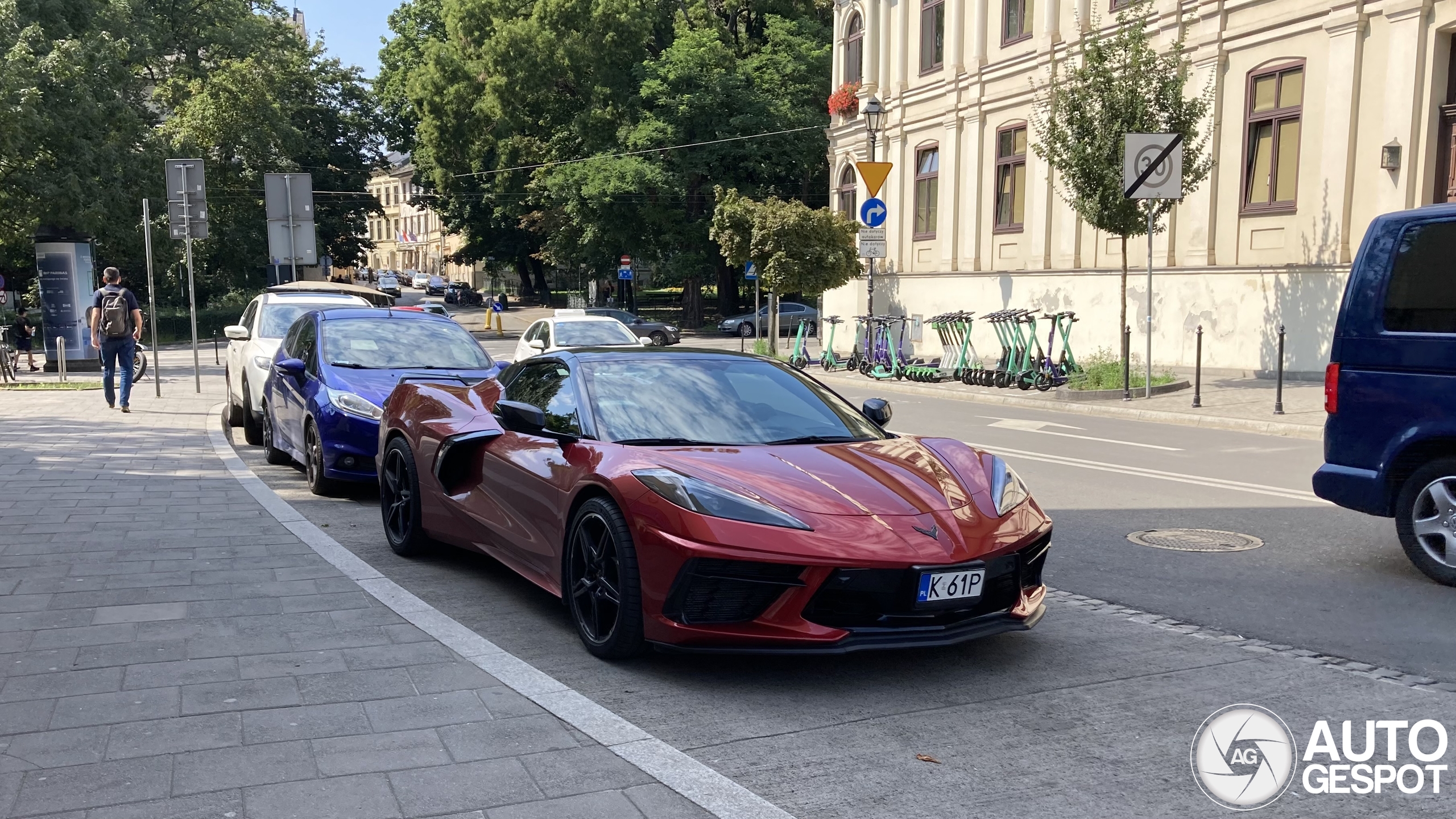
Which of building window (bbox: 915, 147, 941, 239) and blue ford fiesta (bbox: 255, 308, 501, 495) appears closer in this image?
blue ford fiesta (bbox: 255, 308, 501, 495)

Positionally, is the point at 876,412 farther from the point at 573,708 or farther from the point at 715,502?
the point at 573,708

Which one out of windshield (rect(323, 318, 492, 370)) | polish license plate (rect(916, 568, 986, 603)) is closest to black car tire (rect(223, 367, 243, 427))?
windshield (rect(323, 318, 492, 370))

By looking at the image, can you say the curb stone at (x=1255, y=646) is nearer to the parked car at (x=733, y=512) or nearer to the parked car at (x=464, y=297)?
the parked car at (x=733, y=512)

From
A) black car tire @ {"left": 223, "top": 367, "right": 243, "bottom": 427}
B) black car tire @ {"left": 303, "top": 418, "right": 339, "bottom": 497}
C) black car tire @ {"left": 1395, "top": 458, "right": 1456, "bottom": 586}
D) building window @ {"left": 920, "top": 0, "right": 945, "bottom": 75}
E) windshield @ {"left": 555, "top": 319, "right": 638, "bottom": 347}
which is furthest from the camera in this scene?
building window @ {"left": 920, "top": 0, "right": 945, "bottom": 75}

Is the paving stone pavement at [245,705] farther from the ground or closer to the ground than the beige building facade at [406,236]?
closer to the ground

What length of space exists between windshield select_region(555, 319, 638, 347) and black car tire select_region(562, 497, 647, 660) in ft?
46.2

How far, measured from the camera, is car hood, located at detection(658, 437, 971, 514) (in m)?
4.80

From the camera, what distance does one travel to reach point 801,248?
27.6 m

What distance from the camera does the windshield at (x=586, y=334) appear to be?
19484 millimetres

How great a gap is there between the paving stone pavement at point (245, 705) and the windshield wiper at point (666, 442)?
1184 mm

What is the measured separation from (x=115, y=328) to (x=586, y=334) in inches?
268

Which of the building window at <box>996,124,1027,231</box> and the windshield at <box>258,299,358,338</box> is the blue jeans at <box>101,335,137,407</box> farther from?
the building window at <box>996,124,1027,231</box>

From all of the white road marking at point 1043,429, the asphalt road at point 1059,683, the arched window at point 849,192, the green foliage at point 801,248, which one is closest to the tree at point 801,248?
the green foliage at point 801,248

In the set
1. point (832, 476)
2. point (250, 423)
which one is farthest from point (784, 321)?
point (832, 476)
